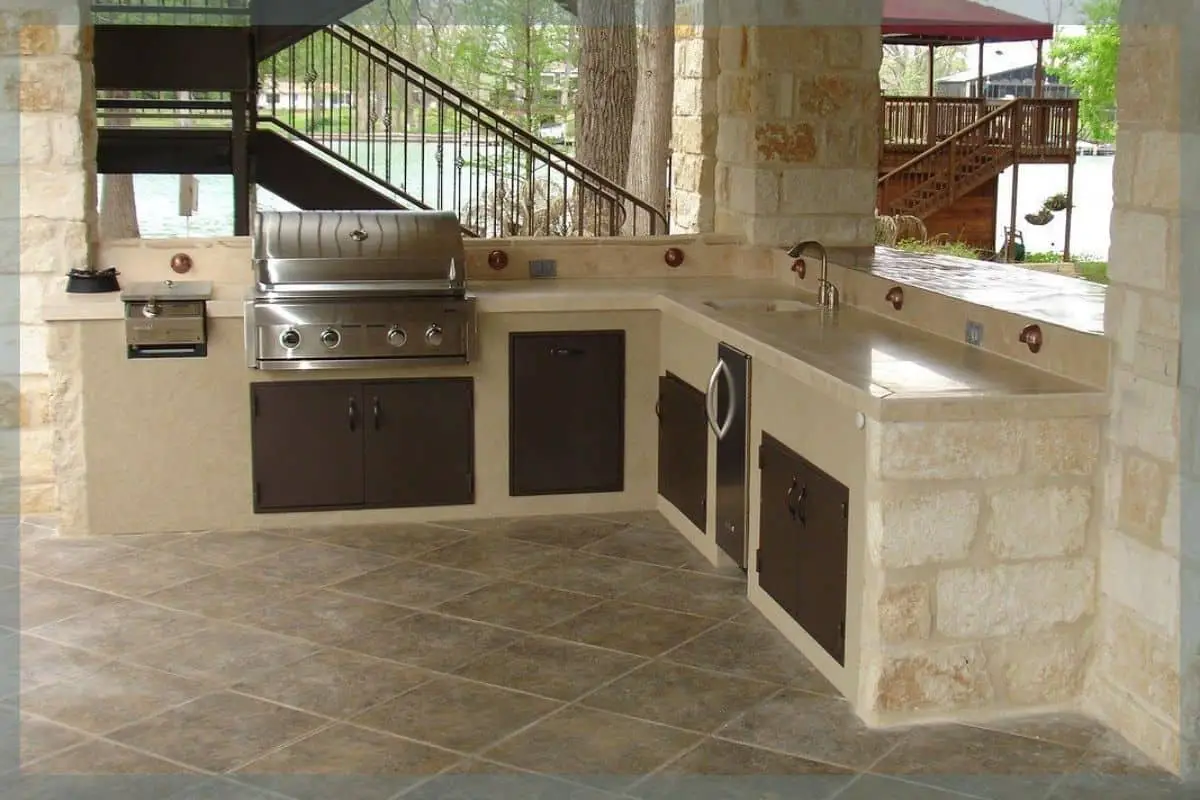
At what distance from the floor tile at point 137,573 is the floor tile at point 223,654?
0.56m

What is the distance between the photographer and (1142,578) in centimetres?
404

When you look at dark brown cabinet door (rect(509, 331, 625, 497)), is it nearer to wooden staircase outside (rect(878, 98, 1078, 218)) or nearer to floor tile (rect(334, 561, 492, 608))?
floor tile (rect(334, 561, 492, 608))

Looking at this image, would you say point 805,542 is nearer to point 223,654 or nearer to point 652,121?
point 223,654

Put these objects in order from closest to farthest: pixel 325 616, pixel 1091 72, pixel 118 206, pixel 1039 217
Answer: pixel 325 616 → pixel 1091 72 → pixel 1039 217 → pixel 118 206

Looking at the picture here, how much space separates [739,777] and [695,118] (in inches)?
170

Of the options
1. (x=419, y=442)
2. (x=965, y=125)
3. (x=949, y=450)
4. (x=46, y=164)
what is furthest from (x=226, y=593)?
(x=965, y=125)

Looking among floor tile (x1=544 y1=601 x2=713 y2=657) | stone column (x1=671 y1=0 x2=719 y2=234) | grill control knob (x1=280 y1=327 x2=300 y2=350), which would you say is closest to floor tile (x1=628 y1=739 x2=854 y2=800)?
floor tile (x1=544 y1=601 x2=713 y2=657)

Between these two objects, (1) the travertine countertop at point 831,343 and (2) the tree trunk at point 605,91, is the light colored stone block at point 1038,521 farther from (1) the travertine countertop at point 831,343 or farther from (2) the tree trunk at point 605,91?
(2) the tree trunk at point 605,91

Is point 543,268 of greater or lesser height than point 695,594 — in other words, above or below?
above

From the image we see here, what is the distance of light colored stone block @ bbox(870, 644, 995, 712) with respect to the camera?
419 cm

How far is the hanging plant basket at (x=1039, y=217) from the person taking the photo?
9320mm

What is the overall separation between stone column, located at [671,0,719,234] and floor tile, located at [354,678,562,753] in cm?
346

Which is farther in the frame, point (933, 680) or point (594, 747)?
point (933, 680)

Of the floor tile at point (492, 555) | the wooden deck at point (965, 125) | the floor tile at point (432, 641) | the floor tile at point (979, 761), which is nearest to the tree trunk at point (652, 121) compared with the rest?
the wooden deck at point (965, 125)
